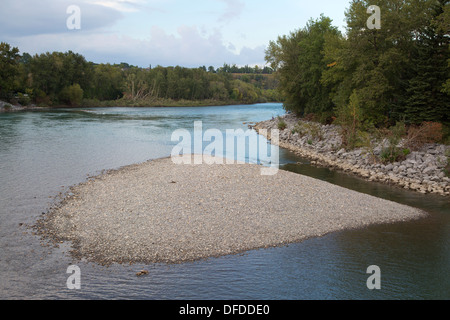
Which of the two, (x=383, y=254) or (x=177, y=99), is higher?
(x=177, y=99)

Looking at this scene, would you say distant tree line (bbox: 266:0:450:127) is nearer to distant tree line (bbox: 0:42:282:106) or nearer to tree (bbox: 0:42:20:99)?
distant tree line (bbox: 0:42:282:106)

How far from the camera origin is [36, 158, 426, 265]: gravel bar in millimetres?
12242

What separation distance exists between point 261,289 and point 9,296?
266 inches

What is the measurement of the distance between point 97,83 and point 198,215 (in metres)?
115

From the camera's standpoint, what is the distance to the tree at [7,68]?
257ft

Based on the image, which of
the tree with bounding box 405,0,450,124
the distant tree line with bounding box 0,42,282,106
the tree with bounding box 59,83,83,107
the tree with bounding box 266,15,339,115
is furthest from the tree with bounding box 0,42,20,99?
the tree with bounding box 405,0,450,124

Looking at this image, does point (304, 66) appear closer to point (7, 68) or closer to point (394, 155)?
point (394, 155)

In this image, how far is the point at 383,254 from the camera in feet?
40.3

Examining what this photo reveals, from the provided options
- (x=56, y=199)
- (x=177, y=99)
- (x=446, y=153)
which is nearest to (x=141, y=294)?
(x=56, y=199)

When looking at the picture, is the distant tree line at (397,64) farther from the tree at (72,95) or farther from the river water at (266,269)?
the tree at (72,95)

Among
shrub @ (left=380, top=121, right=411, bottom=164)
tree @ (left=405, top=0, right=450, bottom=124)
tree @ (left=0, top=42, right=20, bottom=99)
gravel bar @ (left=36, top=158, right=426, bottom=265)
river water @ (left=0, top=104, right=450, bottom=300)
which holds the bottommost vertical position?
river water @ (left=0, top=104, right=450, bottom=300)

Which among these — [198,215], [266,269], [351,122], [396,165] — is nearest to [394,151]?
[396,165]
